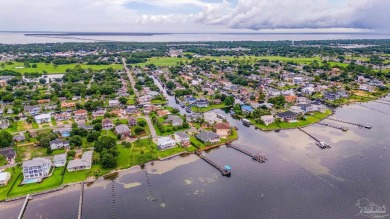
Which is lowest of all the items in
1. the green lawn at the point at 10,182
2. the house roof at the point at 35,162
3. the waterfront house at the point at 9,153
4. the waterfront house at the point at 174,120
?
the green lawn at the point at 10,182

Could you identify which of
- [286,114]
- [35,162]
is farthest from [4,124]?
[286,114]

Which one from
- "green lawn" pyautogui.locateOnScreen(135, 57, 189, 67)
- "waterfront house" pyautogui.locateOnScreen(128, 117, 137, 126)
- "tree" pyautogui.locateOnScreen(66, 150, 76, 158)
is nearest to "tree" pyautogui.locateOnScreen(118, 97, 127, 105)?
"waterfront house" pyautogui.locateOnScreen(128, 117, 137, 126)

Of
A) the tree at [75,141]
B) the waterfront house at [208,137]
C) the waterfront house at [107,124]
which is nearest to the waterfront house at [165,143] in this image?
the waterfront house at [208,137]

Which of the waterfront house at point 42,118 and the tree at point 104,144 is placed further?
the waterfront house at point 42,118

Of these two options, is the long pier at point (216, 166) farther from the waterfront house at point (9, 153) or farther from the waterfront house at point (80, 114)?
the waterfront house at point (80, 114)

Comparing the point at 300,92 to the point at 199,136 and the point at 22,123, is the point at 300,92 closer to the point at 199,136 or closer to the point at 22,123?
the point at 199,136

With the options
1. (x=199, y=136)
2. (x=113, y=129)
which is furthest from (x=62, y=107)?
(x=199, y=136)

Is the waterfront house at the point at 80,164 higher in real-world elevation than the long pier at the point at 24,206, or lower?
higher
